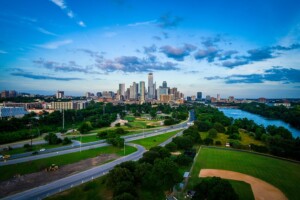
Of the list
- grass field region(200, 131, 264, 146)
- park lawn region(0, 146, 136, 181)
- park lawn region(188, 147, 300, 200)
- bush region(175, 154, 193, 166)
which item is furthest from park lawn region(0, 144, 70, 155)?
grass field region(200, 131, 264, 146)

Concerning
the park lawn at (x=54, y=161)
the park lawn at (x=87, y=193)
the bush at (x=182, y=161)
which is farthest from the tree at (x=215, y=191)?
the park lawn at (x=54, y=161)

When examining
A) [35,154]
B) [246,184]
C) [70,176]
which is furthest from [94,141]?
[246,184]

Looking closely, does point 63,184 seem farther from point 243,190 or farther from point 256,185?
point 256,185

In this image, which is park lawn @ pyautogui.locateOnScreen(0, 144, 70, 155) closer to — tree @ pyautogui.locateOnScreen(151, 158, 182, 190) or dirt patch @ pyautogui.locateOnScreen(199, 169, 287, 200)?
tree @ pyautogui.locateOnScreen(151, 158, 182, 190)

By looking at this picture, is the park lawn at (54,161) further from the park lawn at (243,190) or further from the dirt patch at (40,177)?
the park lawn at (243,190)

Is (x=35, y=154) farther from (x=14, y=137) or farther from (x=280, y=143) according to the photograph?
(x=280, y=143)

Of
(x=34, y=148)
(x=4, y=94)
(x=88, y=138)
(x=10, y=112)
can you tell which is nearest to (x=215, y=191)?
(x=34, y=148)
